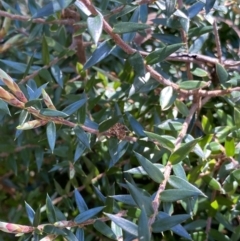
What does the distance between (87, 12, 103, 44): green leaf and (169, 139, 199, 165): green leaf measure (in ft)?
0.62

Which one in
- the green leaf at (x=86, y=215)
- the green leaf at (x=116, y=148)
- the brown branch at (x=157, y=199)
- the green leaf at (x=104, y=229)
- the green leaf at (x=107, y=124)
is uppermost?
the green leaf at (x=107, y=124)

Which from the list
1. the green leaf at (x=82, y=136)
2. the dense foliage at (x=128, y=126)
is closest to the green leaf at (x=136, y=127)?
the dense foliage at (x=128, y=126)

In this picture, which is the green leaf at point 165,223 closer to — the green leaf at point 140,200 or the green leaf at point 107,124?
the green leaf at point 140,200

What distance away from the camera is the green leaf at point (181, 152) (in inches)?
24.8

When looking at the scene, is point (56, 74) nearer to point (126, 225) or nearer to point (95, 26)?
point (95, 26)

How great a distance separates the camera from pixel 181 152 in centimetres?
63

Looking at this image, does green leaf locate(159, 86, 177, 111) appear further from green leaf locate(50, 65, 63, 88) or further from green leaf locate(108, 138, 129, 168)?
green leaf locate(50, 65, 63, 88)

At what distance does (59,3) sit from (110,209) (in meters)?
0.31

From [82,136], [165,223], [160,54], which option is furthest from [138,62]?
[165,223]

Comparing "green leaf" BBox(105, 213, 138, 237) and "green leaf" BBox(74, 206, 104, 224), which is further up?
"green leaf" BBox(105, 213, 138, 237)

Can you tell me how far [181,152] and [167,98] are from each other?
125mm

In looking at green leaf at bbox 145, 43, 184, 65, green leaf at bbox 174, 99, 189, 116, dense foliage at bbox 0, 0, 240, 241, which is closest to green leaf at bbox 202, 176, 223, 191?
dense foliage at bbox 0, 0, 240, 241

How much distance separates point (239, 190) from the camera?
2.88 feet

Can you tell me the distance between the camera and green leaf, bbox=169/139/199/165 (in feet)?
2.06
